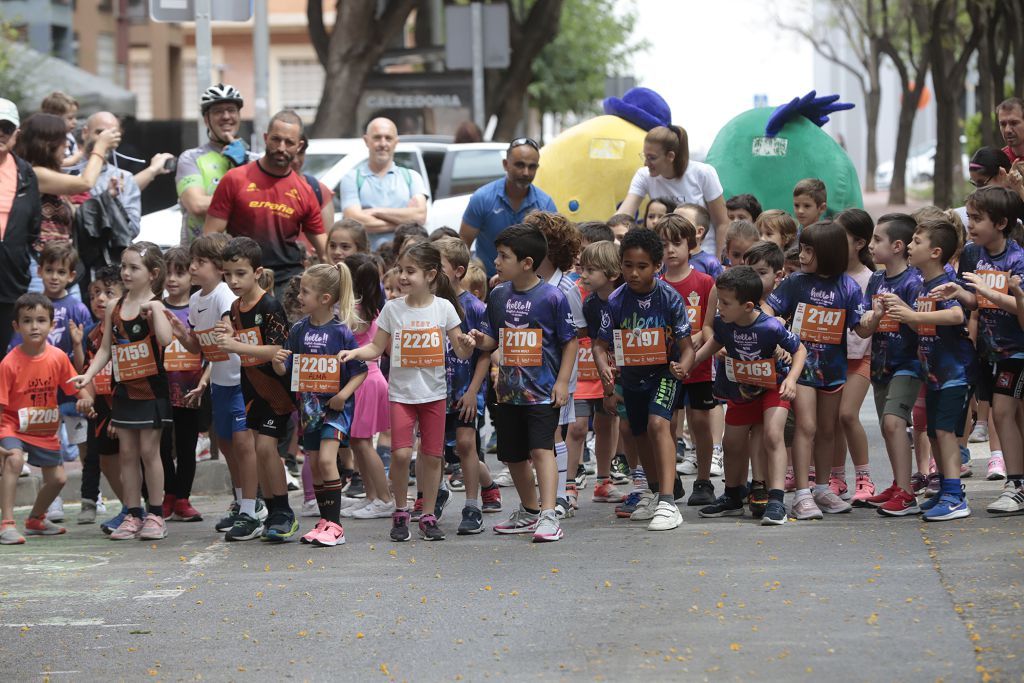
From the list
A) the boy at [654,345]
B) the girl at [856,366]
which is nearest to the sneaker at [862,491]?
the girl at [856,366]

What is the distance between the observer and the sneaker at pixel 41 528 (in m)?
9.37

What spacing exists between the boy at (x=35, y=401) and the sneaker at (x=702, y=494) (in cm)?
330

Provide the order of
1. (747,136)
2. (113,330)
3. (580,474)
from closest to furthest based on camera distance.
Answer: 1. (113,330)
2. (580,474)
3. (747,136)

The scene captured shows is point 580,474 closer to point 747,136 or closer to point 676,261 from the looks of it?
point 676,261

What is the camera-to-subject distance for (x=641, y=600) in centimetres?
697

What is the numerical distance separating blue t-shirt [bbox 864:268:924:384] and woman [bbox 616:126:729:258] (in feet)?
8.08

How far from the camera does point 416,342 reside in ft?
28.0

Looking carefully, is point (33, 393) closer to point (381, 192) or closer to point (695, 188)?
point (381, 192)

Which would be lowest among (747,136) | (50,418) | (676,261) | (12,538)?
(12,538)

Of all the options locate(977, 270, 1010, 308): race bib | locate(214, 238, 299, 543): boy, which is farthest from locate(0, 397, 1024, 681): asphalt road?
locate(977, 270, 1010, 308): race bib

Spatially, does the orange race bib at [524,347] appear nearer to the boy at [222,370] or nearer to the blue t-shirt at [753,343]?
the blue t-shirt at [753,343]

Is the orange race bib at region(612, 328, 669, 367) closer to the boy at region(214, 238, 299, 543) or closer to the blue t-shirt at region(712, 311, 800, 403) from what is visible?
the blue t-shirt at region(712, 311, 800, 403)

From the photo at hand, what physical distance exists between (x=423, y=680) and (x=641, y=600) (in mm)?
1362

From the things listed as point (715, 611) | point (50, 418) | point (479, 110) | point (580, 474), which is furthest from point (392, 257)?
point (479, 110)
